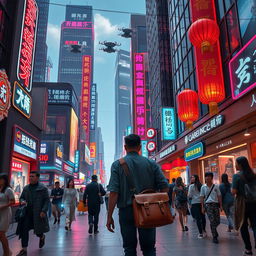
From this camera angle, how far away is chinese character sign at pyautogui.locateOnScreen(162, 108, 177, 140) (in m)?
19.2

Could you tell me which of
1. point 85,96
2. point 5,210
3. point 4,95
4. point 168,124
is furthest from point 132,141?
point 85,96

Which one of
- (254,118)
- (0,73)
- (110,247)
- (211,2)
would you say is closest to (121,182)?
(110,247)

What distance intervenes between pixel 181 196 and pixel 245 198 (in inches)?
174

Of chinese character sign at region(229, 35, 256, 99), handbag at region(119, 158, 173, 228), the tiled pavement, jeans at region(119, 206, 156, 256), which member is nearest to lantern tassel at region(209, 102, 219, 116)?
chinese character sign at region(229, 35, 256, 99)

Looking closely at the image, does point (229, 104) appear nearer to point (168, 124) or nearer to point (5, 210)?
point (5, 210)

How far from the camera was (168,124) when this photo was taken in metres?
19.8

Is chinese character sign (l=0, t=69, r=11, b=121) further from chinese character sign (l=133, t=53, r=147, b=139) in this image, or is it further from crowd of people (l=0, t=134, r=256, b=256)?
chinese character sign (l=133, t=53, r=147, b=139)

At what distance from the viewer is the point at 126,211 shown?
2844mm

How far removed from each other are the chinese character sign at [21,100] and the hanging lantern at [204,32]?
26.8ft

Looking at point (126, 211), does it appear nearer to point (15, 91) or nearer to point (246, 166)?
point (246, 166)

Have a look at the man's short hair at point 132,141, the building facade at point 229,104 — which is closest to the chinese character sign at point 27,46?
the building facade at point 229,104

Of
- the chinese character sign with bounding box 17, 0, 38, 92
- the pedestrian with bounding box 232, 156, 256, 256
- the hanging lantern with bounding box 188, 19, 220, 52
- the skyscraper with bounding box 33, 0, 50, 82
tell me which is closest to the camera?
the pedestrian with bounding box 232, 156, 256, 256

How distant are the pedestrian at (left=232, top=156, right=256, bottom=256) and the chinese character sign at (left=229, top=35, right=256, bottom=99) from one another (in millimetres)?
4203

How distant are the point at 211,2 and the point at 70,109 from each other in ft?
111
